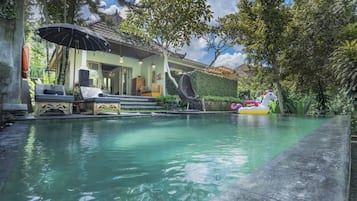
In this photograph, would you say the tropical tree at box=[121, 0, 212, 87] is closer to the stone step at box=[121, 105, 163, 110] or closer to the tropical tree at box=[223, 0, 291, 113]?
the tropical tree at box=[223, 0, 291, 113]

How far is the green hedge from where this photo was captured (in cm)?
1384

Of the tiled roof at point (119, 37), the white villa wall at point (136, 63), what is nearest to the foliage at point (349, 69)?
the tiled roof at point (119, 37)

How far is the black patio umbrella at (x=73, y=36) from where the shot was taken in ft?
22.6

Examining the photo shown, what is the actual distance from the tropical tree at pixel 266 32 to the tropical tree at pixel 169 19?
2.55 m

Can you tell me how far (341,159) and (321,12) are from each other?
11.0 meters

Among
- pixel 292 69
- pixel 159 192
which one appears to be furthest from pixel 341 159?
pixel 292 69

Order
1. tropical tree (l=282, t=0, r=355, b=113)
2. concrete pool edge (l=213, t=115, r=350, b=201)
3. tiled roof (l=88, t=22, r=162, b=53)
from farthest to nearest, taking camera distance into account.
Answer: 1. tiled roof (l=88, t=22, r=162, b=53)
2. tropical tree (l=282, t=0, r=355, b=113)
3. concrete pool edge (l=213, t=115, r=350, b=201)

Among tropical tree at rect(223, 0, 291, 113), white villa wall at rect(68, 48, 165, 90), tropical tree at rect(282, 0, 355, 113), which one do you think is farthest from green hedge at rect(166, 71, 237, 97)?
tropical tree at rect(282, 0, 355, 113)

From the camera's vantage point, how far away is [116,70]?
1673 cm

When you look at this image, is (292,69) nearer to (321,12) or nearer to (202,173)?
(321,12)

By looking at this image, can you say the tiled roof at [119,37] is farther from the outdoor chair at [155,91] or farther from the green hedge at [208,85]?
the green hedge at [208,85]

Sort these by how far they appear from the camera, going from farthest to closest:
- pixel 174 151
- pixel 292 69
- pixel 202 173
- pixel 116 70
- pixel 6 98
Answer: pixel 116 70, pixel 292 69, pixel 6 98, pixel 174 151, pixel 202 173

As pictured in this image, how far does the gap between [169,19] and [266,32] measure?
485cm

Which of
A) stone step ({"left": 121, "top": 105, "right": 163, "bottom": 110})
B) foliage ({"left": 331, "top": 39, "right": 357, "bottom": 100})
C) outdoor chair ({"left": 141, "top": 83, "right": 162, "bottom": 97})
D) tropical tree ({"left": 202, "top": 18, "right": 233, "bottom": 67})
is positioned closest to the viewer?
foliage ({"left": 331, "top": 39, "right": 357, "bottom": 100})
